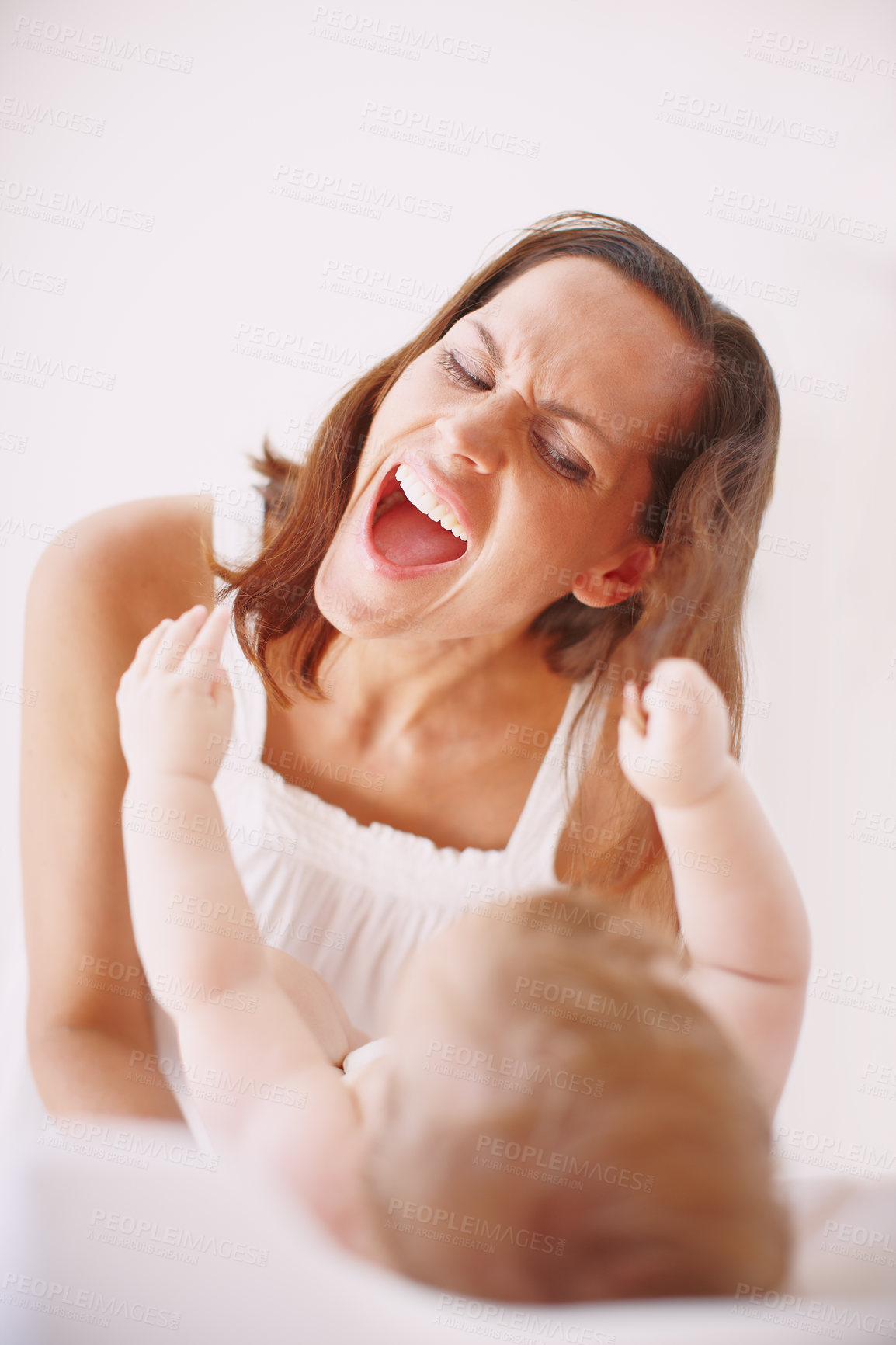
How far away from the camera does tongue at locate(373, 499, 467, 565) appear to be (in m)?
0.73

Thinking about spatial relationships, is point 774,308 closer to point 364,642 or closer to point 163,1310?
point 364,642

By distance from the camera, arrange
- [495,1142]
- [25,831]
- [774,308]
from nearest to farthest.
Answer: [495,1142], [25,831], [774,308]

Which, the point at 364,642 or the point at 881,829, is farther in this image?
the point at 881,829

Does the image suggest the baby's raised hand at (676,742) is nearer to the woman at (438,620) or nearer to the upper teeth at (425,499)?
the woman at (438,620)

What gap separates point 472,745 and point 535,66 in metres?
0.66

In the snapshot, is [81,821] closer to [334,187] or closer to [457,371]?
[457,371]

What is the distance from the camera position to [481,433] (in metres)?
0.67

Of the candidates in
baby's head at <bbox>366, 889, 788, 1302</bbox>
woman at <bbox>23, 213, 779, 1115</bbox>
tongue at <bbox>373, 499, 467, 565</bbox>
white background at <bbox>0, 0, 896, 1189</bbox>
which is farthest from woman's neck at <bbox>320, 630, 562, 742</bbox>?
baby's head at <bbox>366, 889, 788, 1302</bbox>

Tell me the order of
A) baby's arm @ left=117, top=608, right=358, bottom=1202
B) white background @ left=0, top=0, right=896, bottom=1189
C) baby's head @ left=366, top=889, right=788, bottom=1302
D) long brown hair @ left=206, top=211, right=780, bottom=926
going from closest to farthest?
baby's head @ left=366, top=889, right=788, bottom=1302
baby's arm @ left=117, top=608, right=358, bottom=1202
long brown hair @ left=206, top=211, right=780, bottom=926
white background @ left=0, top=0, right=896, bottom=1189

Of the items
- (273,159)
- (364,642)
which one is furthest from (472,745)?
(273,159)

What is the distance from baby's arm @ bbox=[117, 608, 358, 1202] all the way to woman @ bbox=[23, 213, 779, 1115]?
0.22ft

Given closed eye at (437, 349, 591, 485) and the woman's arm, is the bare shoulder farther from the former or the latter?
closed eye at (437, 349, 591, 485)

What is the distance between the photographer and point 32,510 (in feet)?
2.82

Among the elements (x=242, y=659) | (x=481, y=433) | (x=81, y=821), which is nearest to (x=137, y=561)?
(x=242, y=659)
